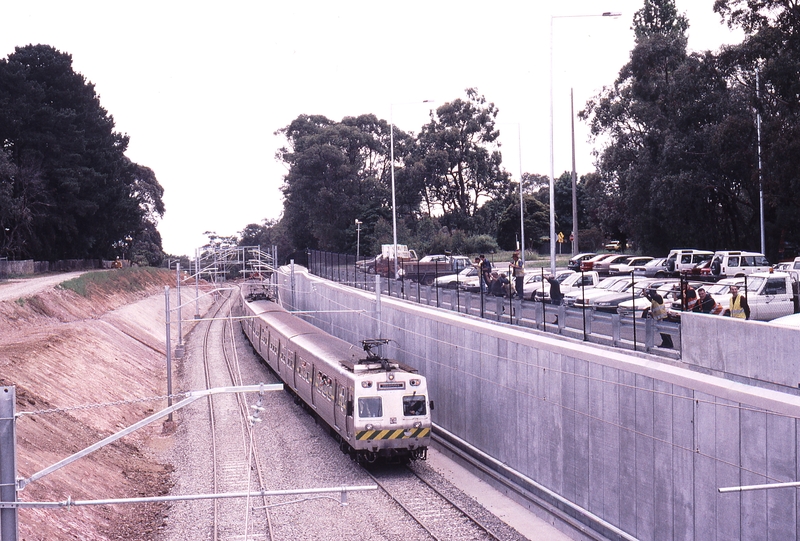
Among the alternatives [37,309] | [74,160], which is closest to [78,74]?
[74,160]

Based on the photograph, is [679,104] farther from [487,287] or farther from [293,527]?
[293,527]

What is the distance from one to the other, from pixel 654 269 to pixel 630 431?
38714 mm

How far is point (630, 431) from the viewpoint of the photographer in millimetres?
13312

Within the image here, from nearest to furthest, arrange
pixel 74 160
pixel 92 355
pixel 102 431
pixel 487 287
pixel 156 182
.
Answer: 1. pixel 102 431
2. pixel 487 287
3. pixel 92 355
4. pixel 74 160
5. pixel 156 182

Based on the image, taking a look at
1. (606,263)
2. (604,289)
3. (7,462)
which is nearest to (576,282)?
(604,289)

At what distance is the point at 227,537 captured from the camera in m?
15.1

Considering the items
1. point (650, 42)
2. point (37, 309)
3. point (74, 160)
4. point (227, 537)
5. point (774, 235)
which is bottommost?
point (227, 537)

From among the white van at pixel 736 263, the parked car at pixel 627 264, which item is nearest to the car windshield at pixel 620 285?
the white van at pixel 736 263

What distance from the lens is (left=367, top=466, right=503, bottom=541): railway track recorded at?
14.8 meters

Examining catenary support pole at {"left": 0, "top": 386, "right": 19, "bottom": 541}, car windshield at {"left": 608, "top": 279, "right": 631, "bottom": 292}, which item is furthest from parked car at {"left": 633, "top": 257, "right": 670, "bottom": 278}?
catenary support pole at {"left": 0, "top": 386, "right": 19, "bottom": 541}

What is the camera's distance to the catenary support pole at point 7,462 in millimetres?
7914

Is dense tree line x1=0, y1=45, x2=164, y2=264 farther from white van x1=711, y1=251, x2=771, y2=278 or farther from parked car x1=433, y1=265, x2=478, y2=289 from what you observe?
white van x1=711, y1=251, x2=771, y2=278

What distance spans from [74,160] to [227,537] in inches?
2274

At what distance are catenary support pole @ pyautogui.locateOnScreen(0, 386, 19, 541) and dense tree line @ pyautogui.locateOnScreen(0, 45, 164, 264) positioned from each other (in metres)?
51.1
